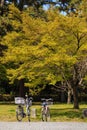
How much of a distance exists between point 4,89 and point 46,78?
2037 centimetres

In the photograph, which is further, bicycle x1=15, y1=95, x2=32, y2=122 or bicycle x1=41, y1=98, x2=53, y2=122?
bicycle x1=15, y1=95, x2=32, y2=122

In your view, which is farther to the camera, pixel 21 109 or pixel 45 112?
pixel 21 109

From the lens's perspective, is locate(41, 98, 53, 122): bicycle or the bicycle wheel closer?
locate(41, 98, 53, 122): bicycle

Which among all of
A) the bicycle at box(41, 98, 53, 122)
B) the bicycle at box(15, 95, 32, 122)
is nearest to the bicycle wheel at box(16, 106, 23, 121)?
the bicycle at box(15, 95, 32, 122)

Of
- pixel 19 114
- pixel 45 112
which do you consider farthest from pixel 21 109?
pixel 45 112

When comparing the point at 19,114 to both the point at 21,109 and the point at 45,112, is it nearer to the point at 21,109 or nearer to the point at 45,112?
the point at 21,109

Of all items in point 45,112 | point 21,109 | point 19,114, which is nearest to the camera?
point 45,112

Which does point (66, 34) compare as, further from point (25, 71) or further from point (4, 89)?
point (4, 89)

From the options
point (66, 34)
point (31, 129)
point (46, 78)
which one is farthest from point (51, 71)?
point (31, 129)

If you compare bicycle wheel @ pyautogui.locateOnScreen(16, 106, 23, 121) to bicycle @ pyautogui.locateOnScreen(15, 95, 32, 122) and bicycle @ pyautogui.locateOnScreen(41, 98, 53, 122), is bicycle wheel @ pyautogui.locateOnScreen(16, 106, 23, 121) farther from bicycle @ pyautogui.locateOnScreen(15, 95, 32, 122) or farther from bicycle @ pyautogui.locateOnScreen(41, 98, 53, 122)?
bicycle @ pyautogui.locateOnScreen(41, 98, 53, 122)

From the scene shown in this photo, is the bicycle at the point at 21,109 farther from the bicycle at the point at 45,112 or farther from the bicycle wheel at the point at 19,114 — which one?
the bicycle at the point at 45,112

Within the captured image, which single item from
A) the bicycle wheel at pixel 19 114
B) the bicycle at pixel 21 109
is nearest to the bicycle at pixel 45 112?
the bicycle at pixel 21 109

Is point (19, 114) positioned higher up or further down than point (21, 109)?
further down

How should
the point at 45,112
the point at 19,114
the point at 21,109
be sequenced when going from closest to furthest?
the point at 45,112 → the point at 19,114 → the point at 21,109
